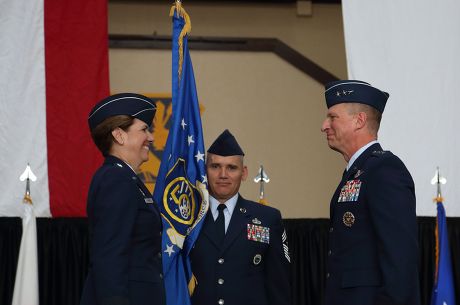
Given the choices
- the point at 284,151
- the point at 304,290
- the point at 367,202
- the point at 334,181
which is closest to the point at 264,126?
the point at 284,151

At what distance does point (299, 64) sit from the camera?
258 inches

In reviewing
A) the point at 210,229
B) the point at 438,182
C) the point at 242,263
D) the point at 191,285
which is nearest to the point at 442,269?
the point at 438,182

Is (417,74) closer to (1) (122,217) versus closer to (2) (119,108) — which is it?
(2) (119,108)

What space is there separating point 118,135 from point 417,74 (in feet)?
7.86

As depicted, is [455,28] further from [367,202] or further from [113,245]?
[113,245]

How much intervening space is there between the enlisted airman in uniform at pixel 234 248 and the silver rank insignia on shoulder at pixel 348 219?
38.1 inches

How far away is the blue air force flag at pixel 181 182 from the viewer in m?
3.49

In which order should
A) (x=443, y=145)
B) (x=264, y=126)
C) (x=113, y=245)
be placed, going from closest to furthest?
(x=113, y=245), (x=443, y=145), (x=264, y=126)

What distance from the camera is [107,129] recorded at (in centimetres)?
282

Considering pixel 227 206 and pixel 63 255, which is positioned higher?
pixel 227 206

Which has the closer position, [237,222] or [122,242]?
[122,242]

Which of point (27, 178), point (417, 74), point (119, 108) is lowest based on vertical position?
point (27, 178)

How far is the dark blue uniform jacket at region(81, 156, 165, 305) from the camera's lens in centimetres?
257

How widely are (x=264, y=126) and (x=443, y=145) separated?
2.12 meters
